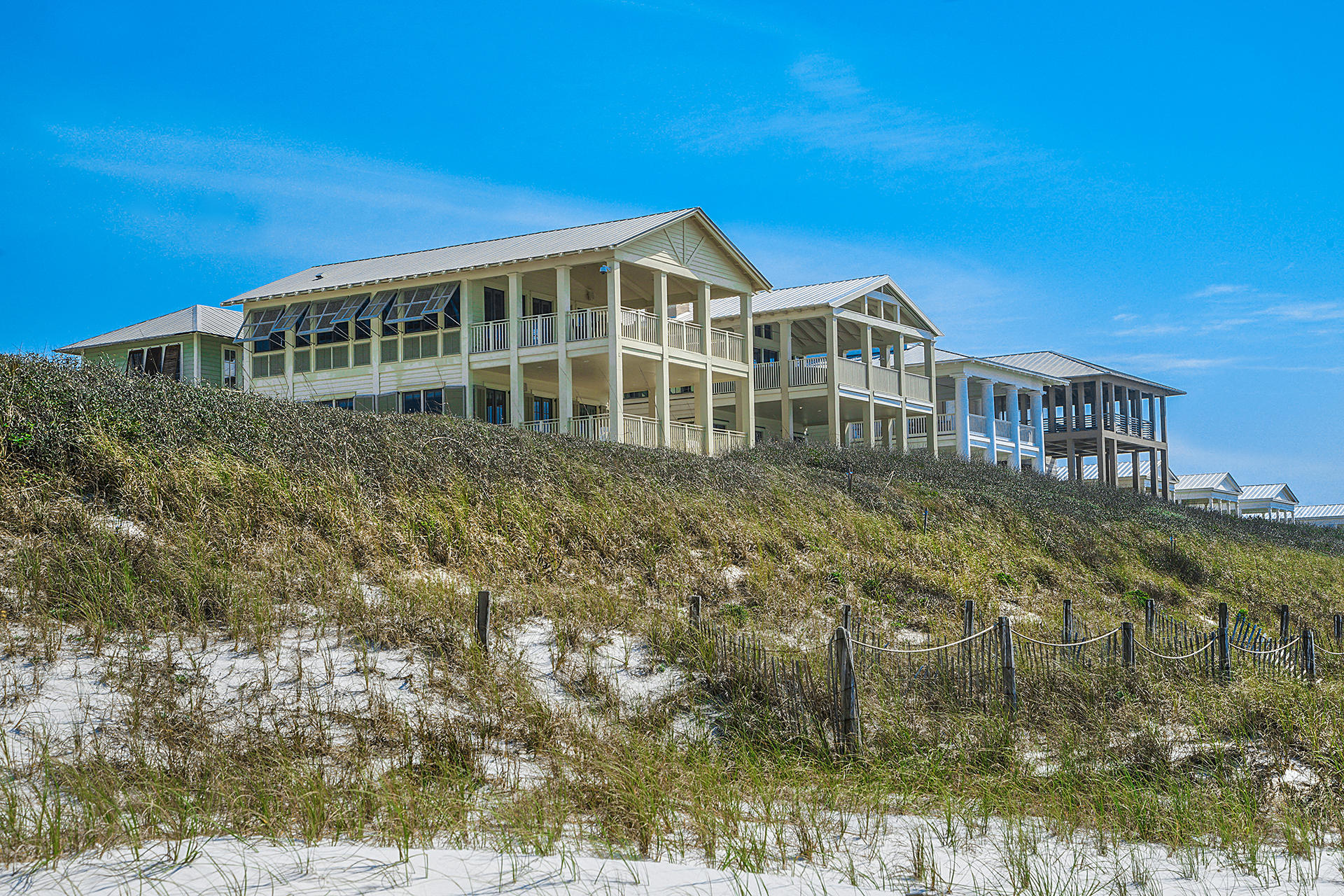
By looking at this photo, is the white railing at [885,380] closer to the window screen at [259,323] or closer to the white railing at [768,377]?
the white railing at [768,377]

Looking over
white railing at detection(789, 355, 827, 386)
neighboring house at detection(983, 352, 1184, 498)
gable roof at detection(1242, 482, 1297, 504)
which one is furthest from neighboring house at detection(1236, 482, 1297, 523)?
white railing at detection(789, 355, 827, 386)

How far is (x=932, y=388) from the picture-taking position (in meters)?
39.3

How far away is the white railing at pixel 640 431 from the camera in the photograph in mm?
27078

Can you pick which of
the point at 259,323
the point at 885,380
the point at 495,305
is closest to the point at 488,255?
the point at 495,305

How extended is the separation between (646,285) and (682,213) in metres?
2.91

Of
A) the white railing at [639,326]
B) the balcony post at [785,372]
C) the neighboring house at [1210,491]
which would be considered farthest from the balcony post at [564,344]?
the neighboring house at [1210,491]

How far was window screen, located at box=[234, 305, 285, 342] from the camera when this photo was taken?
31484 millimetres

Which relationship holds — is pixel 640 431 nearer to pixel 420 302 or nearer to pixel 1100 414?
pixel 420 302

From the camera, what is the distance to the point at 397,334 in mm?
30047

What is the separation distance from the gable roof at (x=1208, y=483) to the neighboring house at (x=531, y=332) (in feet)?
143

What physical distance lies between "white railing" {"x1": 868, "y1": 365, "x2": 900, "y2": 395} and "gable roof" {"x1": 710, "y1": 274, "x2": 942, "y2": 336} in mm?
2539

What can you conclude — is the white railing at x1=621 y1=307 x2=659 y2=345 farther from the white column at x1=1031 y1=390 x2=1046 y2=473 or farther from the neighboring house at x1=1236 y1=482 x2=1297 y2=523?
the neighboring house at x1=1236 y1=482 x2=1297 y2=523

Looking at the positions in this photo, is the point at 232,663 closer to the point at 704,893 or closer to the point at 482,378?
the point at 704,893

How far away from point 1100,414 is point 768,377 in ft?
57.0
